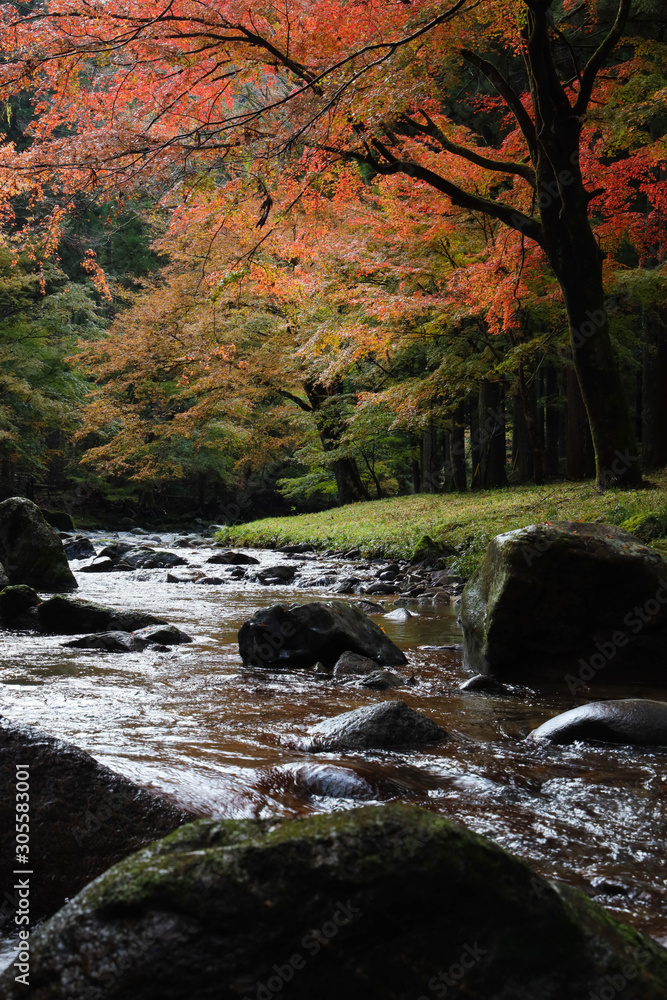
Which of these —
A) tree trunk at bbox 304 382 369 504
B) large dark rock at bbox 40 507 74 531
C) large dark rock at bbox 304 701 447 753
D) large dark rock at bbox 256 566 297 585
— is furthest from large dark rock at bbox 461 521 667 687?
large dark rock at bbox 40 507 74 531

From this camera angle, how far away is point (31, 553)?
9570 mm

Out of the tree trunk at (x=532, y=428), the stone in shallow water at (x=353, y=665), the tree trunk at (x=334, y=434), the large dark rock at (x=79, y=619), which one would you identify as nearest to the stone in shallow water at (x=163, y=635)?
the large dark rock at (x=79, y=619)

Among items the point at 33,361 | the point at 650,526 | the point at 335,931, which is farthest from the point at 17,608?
the point at 33,361

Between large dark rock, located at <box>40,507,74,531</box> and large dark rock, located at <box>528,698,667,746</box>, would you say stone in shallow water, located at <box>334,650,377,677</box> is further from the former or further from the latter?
large dark rock, located at <box>40,507,74,531</box>

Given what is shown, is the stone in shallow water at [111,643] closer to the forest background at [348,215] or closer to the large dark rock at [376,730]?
the large dark rock at [376,730]

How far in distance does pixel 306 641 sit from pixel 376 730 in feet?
6.61

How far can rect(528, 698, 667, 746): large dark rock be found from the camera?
322cm

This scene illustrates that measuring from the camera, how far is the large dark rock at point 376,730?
318cm

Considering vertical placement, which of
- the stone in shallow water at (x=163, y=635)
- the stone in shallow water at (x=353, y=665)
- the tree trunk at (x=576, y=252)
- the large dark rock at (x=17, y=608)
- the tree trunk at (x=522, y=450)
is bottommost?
the stone in shallow water at (x=353, y=665)

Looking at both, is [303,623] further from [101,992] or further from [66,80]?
[66,80]

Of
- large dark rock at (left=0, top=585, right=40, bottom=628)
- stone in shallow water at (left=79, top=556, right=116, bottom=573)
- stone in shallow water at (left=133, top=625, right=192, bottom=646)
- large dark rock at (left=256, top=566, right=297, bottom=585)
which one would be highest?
large dark rock at (left=0, top=585, right=40, bottom=628)

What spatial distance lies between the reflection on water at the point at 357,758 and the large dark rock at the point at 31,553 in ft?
15.2

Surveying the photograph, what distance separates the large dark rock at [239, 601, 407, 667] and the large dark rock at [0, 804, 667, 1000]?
381 cm

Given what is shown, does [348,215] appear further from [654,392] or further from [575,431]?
[654,392]
